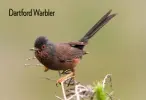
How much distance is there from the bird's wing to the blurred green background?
178 cm

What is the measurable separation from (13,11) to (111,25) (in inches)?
75.5

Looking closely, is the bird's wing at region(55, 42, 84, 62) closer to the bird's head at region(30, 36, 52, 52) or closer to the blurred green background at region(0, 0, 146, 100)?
the bird's head at region(30, 36, 52, 52)

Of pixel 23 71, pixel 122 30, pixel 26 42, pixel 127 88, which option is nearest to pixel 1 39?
pixel 26 42

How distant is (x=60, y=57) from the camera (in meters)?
4.81

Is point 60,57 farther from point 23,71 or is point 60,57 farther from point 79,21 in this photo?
point 79,21

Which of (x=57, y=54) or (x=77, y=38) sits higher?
(x=77, y=38)

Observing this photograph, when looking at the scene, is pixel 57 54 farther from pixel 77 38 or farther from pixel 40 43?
pixel 77 38

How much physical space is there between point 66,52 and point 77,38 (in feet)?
13.7

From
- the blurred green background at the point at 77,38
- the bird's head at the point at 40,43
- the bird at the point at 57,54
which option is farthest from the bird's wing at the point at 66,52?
the blurred green background at the point at 77,38

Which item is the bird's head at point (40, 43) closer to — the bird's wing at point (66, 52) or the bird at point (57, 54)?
the bird at point (57, 54)

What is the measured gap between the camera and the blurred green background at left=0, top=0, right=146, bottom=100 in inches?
292

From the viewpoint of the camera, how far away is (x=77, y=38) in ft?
29.9

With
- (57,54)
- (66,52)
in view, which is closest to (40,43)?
(57,54)

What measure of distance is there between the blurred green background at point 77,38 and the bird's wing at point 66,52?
178 cm
